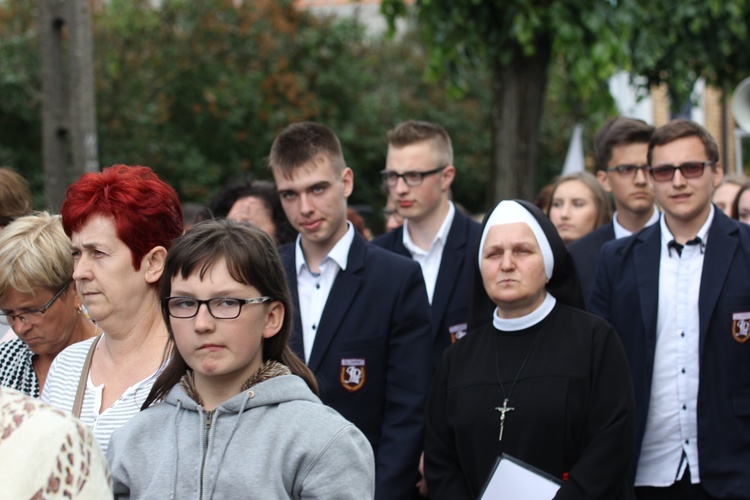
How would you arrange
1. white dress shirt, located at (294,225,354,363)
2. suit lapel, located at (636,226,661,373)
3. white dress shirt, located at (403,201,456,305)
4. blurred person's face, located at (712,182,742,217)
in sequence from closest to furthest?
suit lapel, located at (636,226,661,373), white dress shirt, located at (294,225,354,363), white dress shirt, located at (403,201,456,305), blurred person's face, located at (712,182,742,217)

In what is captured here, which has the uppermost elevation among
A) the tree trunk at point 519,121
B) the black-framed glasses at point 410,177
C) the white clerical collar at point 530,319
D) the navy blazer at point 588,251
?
the tree trunk at point 519,121

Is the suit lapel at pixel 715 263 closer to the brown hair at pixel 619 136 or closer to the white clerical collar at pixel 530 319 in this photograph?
the white clerical collar at pixel 530 319

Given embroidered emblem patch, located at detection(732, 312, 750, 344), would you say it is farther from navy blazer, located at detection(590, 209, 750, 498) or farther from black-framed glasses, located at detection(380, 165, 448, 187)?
black-framed glasses, located at detection(380, 165, 448, 187)

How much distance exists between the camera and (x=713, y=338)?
4.59 m

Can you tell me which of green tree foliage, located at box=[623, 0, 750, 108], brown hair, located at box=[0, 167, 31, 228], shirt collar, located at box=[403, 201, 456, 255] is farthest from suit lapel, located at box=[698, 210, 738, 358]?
green tree foliage, located at box=[623, 0, 750, 108]

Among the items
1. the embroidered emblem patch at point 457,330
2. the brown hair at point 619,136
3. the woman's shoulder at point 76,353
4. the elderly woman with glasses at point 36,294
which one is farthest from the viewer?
the brown hair at point 619,136

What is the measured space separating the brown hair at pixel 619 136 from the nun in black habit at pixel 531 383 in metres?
2.14

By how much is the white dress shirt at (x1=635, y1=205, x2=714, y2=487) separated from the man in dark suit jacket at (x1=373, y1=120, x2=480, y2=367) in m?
1.02

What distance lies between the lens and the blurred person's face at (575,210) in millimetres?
7023

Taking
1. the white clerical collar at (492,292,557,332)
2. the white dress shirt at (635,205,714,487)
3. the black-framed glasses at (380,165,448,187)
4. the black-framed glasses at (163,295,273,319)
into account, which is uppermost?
the black-framed glasses at (380,165,448,187)

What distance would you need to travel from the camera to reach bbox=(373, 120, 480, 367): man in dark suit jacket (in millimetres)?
5281

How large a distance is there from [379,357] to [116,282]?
146cm

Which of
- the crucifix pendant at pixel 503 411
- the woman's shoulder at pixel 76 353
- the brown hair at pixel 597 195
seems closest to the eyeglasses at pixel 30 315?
the woman's shoulder at pixel 76 353

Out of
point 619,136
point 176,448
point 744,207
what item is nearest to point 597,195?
point 619,136
